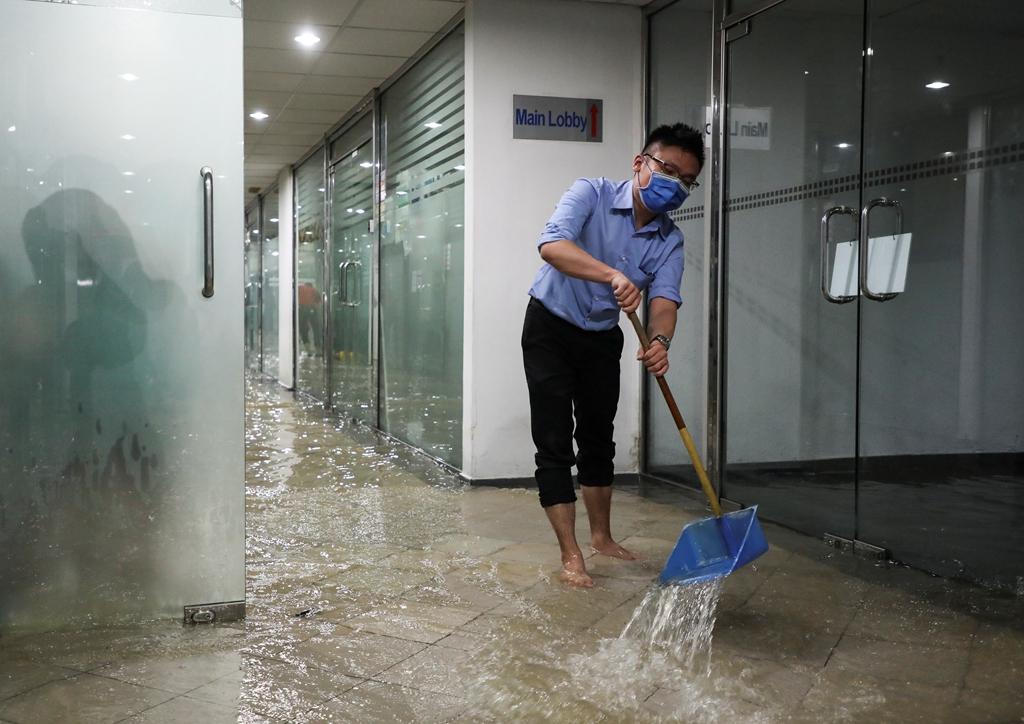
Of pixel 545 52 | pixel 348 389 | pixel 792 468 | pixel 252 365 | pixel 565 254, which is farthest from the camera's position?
pixel 252 365

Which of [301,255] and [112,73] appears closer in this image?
[112,73]

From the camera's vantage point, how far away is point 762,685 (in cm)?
256

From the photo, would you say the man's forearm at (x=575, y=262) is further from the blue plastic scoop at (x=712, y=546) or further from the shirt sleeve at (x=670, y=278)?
the shirt sleeve at (x=670, y=278)

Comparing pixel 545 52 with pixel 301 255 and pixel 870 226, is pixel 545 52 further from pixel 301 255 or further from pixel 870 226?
pixel 301 255

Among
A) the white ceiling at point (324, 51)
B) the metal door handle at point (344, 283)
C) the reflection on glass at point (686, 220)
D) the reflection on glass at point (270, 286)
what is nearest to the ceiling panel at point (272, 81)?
the white ceiling at point (324, 51)

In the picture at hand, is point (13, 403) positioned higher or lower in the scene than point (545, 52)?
lower

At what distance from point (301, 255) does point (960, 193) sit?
9173mm

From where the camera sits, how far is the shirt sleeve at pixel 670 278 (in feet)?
11.6

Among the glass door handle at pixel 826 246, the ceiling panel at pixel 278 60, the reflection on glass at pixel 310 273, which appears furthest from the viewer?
the reflection on glass at pixel 310 273

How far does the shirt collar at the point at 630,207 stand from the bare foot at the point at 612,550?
1169mm

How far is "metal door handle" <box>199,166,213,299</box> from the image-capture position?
290cm

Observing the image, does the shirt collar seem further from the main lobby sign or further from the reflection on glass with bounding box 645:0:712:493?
the main lobby sign

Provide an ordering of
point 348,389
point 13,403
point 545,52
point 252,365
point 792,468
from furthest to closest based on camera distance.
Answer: point 252,365 < point 348,389 < point 545,52 < point 792,468 < point 13,403

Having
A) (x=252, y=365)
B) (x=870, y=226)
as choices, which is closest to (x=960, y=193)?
(x=870, y=226)
